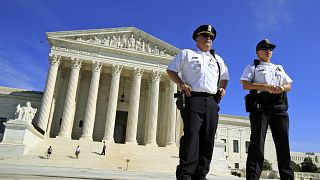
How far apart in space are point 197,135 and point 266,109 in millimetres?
1637

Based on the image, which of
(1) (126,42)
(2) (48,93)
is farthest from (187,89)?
(1) (126,42)

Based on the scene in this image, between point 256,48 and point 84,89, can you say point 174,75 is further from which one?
point 84,89

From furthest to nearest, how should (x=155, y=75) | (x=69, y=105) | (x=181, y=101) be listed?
(x=155, y=75) < (x=69, y=105) < (x=181, y=101)

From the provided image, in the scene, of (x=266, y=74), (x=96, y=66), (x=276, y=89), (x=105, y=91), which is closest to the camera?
(x=276, y=89)

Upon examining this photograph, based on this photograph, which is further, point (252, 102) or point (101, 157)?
point (101, 157)

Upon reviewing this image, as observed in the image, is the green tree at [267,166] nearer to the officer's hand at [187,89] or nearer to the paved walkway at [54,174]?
the paved walkway at [54,174]

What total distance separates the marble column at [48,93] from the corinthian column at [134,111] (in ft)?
27.9

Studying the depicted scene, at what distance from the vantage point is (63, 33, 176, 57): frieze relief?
114 feet

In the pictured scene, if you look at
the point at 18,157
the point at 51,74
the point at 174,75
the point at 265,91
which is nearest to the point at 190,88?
the point at 174,75

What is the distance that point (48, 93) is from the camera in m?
31.6

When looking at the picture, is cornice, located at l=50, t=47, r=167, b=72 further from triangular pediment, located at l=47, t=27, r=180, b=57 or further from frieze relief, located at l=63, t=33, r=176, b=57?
frieze relief, located at l=63, t=33, r=176, b=57

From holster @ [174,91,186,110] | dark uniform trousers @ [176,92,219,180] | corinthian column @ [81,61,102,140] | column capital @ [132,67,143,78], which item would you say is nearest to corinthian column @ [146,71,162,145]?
column capital @ [132,67,143,78]

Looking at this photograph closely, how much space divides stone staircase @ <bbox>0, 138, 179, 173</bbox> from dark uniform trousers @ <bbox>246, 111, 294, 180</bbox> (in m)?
19.9

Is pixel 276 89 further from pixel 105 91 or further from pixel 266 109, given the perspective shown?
pixel 105 91
